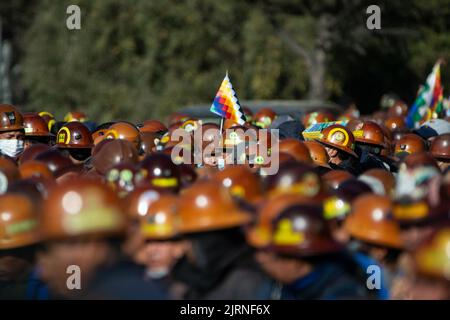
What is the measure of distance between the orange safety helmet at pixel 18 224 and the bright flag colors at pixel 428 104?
9608 mm

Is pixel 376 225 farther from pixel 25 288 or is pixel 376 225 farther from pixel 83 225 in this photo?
pixel 25 288

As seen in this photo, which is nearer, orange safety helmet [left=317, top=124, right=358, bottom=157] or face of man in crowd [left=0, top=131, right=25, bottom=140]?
orange safety helmet [left=317, top=124, right=358, bottom=157]

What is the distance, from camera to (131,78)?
29844mm

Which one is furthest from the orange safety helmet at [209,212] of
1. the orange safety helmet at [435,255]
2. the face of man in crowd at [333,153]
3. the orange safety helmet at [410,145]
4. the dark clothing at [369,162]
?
the orange safety helmet at [410,145]

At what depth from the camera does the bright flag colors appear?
14945mm

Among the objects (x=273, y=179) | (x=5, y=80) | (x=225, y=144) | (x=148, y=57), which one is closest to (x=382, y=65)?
(x=148, y=57)

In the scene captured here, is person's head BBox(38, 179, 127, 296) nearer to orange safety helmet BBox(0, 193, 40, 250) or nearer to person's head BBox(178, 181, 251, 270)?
orange safety helmet BBox(0, 193, 40, 250)

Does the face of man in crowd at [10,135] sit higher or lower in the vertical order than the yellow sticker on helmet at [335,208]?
higher

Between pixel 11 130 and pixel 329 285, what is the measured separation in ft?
18.0

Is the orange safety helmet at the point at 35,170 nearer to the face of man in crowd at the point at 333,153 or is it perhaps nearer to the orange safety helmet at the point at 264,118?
the face of man in crowd at the point at 333,153

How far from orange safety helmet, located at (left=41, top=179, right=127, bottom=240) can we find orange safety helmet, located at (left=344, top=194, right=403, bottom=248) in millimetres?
1347

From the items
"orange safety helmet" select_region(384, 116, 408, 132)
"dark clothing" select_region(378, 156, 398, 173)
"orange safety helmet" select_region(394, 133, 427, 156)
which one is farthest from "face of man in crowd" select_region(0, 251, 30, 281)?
"orange safety helmet" select_region(384, 116, 408, 132)

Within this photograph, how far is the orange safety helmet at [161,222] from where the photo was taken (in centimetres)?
591

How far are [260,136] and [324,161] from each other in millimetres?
631
